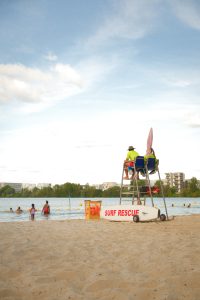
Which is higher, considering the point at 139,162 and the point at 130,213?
the point at 139,162

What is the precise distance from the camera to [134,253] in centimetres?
729

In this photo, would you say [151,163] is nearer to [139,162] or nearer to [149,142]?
[139,162]

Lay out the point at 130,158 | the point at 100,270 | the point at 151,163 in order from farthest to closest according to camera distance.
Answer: the point at 130,158, the point at 151,163, the point at 100,270

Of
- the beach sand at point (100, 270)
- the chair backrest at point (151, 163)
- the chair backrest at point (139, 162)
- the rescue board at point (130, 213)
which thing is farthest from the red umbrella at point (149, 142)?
the beach sand at point (100, 270)

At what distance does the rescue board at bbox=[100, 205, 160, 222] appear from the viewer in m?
15.2

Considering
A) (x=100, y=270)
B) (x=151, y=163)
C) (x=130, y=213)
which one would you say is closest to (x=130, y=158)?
(x=151, y=163)

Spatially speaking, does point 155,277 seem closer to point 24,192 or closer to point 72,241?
point 72,241

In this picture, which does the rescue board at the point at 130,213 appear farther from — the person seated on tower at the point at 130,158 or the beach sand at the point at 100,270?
the beach sand at the point at 100,270

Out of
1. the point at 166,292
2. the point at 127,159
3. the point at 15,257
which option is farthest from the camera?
the point at 127,159

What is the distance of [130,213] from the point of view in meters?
15.7

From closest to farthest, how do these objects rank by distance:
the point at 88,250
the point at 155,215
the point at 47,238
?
1. the point at 88,250
2. the point at 47,238
3. the point at 155,215

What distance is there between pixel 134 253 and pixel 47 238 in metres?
3.52

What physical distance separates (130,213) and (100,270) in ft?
32.8

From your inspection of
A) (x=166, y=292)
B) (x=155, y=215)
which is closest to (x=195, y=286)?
(x=166, y=292)
